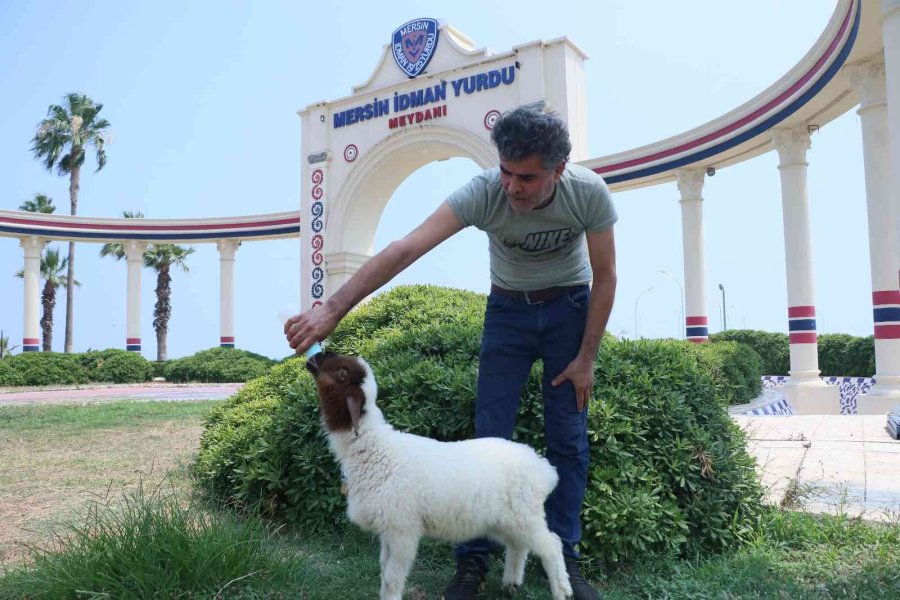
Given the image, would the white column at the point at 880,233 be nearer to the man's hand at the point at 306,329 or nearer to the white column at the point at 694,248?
the white column at the point at 694,248

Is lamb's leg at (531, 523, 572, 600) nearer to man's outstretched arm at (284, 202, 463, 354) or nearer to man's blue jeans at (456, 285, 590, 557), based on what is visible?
man's blue jeans at (456, 285, 590, 557)

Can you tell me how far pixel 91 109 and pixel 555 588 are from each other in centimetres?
3645

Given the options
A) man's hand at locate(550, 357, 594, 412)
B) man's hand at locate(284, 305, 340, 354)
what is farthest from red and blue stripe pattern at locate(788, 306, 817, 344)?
man's hand at locate(284, 305, 340, 354)

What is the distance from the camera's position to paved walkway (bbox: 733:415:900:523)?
4.43 metres

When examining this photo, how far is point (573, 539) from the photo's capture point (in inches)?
117

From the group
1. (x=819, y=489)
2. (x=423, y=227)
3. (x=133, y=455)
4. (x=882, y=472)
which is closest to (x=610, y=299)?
(x=423, y=227)

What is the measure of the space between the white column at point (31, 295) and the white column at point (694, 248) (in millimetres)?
23142

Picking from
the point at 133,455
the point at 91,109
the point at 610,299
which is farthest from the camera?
the point at 91,109

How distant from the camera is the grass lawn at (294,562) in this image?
104 inches

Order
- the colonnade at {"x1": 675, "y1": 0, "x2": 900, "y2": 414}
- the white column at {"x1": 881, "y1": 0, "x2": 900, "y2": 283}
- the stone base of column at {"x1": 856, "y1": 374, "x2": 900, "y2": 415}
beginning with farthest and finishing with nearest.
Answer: the stone base of column at {"x1": 856, "y1": 374, "x2": 900, "y2": 415} → the colonnade at {"x1": 675, "y1": 0, "x2": 900, "y2": 414} → the white column at {"x1": 881, "y1": 0, "x2": 900, "y2": 283}

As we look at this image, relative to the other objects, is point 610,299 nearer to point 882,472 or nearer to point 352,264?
point 882,472

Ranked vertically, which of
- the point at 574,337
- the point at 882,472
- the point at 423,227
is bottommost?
the point at 882,472

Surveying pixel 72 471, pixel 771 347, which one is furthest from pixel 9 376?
pixel 771 347

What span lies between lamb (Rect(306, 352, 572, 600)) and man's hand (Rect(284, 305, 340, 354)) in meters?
0.14
